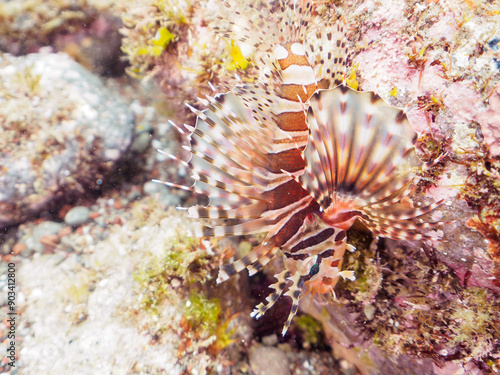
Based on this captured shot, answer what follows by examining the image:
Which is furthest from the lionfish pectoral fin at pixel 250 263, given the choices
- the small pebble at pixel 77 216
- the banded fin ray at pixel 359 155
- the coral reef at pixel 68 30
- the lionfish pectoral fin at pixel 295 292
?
the coral reef at pixel 68 30

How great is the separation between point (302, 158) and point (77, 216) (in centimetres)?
360

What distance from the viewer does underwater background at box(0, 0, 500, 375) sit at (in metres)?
1.97

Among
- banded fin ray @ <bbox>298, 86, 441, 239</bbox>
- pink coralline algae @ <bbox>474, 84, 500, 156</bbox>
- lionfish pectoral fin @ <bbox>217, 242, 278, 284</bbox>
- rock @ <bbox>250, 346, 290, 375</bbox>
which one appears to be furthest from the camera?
rock @ <bbox>250, 346, 290, 375</bbox>

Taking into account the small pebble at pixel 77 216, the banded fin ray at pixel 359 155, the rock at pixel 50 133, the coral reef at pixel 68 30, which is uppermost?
the banded fin ray at pixel 359 155

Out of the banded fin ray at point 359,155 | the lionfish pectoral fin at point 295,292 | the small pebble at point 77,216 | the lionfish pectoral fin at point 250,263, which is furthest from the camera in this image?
the small pebble at point 77,216

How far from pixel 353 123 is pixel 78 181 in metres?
3.85

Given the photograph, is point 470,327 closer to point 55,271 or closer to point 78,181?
point 55,271

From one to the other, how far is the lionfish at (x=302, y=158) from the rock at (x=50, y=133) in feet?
6.15

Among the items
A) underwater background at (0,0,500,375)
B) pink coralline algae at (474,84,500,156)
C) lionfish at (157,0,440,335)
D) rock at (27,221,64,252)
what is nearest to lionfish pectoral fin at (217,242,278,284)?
lionfish at (157,0,440,335)

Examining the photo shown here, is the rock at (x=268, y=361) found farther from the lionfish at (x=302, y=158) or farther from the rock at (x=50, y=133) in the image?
the rock at (x=50, y=133)

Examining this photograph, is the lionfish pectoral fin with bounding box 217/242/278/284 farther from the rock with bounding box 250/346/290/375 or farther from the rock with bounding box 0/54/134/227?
the rock with bounding box 0/54/134/227

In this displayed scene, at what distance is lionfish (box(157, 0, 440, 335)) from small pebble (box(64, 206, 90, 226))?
2314mm

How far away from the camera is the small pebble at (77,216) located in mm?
3934

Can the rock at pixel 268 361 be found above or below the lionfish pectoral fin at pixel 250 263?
below
